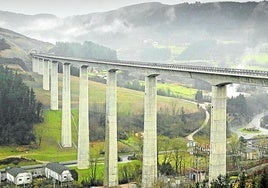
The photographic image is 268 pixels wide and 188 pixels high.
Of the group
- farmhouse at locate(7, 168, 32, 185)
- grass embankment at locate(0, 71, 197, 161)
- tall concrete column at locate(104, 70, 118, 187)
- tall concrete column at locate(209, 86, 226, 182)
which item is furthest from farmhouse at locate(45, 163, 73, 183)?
tall concrete column at locate(209, 86, 226, 182)

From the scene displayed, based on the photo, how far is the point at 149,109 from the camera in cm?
3962

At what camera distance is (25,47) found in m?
147

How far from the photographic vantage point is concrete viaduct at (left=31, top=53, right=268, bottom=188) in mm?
30203

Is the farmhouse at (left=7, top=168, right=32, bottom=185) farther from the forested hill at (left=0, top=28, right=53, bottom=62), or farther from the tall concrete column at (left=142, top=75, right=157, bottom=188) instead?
the forested hill at (left=0, top=28, right=53, bottom=62)

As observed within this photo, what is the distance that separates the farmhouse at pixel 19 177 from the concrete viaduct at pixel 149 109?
7.26m

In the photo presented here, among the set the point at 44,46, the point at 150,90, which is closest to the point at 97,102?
the point at 150,90

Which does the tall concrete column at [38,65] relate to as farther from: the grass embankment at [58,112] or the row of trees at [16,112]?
the row of trees at [16,112]

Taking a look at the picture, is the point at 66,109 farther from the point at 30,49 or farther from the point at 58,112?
the point at 30,49

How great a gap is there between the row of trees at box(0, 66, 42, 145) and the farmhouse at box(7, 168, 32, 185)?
14732 millimetres

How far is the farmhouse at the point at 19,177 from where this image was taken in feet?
156

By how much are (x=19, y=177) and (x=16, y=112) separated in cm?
2205

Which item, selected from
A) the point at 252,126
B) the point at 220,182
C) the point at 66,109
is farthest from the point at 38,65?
the point at 220,182

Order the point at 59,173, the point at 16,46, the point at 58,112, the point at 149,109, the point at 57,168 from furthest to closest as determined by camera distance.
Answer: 1. the point at 16,46
2. the point at 58,112
3. the point at 57,168
4. the point at 59,173
5. the point at 149,109

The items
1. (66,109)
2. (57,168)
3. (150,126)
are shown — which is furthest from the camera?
(66,109)
